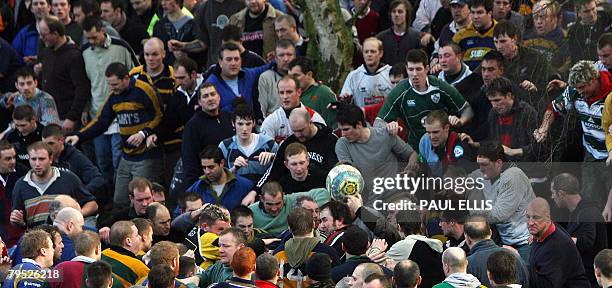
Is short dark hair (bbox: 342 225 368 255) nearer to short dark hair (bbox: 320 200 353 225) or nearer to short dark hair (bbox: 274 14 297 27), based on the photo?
short dark hair (bbox: 320 200 353 225)

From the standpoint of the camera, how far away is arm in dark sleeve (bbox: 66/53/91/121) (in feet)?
63.2

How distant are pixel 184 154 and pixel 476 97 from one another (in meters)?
3.25

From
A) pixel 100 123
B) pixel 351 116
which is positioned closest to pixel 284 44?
pixel 351 116

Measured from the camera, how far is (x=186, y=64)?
18.2 m

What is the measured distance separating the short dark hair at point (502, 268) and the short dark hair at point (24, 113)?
287 inches

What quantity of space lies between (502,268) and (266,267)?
1.88 metres

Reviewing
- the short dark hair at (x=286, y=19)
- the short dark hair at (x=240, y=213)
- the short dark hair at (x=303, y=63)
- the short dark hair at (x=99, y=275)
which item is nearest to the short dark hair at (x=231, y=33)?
the short dark hair at (x=286, y=19)

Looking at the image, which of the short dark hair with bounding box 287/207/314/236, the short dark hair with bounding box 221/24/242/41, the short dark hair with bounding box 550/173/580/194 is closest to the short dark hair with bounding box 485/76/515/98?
the short dark hair with bounding box 550/173/580/194

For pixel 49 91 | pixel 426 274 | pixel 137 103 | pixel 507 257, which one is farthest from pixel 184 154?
pixel 507 257

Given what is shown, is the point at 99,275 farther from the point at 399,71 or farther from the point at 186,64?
the point at 186,64

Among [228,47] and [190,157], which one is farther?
[228,47]

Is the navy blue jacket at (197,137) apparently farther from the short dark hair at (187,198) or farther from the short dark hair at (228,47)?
the short dark hair at (187,198)

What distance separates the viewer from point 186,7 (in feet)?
67.8

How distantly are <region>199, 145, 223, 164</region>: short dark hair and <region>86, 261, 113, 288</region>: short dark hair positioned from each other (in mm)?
3832
